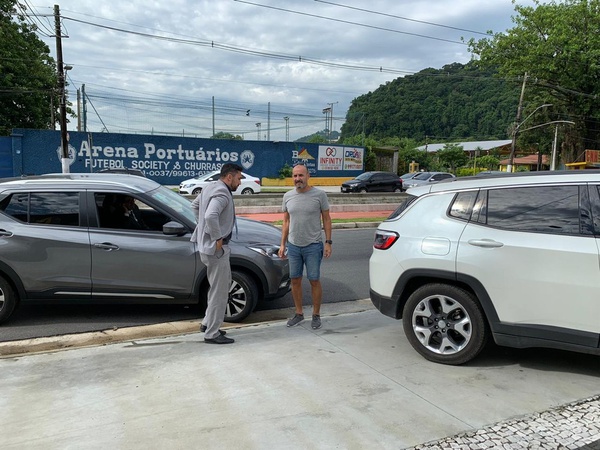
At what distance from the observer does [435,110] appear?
83.4 metres


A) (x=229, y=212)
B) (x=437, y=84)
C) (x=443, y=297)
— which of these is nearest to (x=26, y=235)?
(x=229, y=212)

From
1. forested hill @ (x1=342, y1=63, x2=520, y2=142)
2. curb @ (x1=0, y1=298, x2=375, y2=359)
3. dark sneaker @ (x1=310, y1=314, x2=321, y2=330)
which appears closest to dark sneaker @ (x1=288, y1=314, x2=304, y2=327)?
dark sneaker @ (x1=310, y1=314, x2=321, y2=330)

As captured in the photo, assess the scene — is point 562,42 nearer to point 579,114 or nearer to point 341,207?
point 579,114

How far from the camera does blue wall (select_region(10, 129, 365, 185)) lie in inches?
1175

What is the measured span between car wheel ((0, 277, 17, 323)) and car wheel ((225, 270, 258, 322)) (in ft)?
7.50

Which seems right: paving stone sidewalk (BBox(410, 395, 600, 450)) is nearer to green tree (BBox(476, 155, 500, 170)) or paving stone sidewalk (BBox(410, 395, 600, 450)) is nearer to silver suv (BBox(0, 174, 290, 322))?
silver suv (BBox(0, 174, 290, 322))

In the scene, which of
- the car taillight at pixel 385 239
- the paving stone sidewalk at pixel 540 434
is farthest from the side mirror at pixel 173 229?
the paving stone sidewalk at pixel 540 434

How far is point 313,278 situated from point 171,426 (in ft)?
7.76

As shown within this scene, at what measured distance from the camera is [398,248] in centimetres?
415

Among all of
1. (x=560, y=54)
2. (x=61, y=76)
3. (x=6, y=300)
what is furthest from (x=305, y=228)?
(x=560, y=54)

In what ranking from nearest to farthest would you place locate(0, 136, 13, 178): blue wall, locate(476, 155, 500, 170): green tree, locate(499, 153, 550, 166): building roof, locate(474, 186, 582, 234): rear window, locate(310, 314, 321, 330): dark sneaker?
locate(474, 186, 582, 234): rear window < locate(310, 314, 321, 330): dark sneaker < locate(0, 136, 13, 178): blue wall < locate(476, 155, 500, 170): green tree < locate(499, 153, 550, 166): building roof

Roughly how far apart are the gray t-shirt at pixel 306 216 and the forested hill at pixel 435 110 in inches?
2620

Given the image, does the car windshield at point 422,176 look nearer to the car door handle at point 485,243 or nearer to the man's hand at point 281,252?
the man's hand at point 281,252

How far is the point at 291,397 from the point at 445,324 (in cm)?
150
